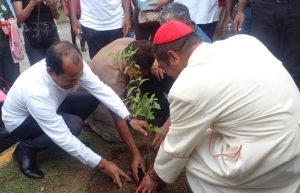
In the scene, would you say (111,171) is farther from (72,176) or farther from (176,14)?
(176,14)

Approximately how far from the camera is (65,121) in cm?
359

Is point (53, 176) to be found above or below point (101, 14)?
below

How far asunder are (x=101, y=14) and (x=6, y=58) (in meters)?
1.26

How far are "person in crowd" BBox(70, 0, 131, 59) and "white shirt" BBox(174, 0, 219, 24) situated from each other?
80 cm

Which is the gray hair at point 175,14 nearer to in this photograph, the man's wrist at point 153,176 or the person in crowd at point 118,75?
the person in crowd at point 118,75

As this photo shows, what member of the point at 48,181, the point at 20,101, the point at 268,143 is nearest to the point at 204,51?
the point at 268,143

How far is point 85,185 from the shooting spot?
3471 millimetres

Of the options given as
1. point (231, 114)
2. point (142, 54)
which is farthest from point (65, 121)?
point (231, 114)

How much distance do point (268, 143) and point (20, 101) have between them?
2.08 m

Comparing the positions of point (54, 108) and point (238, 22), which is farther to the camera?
point (238, 22)

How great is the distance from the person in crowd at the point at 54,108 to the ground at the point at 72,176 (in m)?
0.09

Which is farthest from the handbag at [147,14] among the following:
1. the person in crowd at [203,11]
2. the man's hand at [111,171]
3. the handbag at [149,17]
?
the man's hand at [111,171]

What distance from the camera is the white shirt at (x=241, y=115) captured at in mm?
2178

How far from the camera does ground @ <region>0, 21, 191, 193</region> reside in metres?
3.37
